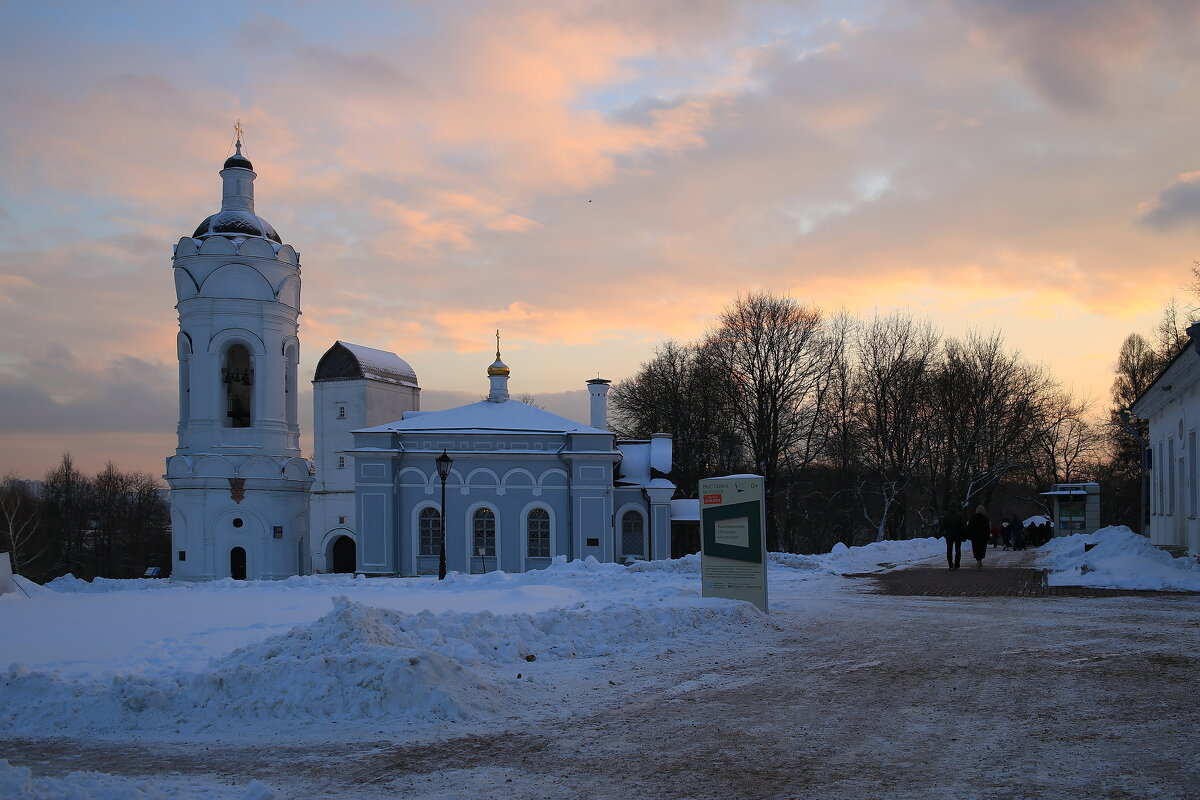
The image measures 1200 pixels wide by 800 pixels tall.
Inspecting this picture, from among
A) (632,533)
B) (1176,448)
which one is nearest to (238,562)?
(632,533)

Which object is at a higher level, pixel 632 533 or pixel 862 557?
pixel 862 557

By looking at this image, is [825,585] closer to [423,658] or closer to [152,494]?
[423,658]


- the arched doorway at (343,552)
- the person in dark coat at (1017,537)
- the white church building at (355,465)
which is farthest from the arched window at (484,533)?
the person in dark coat at (1017,537)

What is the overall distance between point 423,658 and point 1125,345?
6009cm

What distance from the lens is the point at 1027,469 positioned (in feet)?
175

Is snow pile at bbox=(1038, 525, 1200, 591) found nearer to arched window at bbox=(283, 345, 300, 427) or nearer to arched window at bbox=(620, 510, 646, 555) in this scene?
arched window at bbox=(620, 510, 646, 555)

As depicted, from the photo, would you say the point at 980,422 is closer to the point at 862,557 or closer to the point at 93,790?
the point at 862,557

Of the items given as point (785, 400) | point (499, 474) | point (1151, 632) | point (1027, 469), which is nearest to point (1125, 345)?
point (1027, 469)

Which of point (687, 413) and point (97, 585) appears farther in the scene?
point (687, 413)

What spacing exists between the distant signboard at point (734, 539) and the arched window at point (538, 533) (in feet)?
86.8

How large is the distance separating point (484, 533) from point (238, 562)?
11.2 m

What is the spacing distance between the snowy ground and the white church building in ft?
86.6

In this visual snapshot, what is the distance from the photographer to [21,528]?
53.2m

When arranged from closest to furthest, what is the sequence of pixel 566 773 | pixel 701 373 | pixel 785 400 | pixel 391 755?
pixel 566 773, pixel 391 755, pixel 785 400, pixel 701 373
